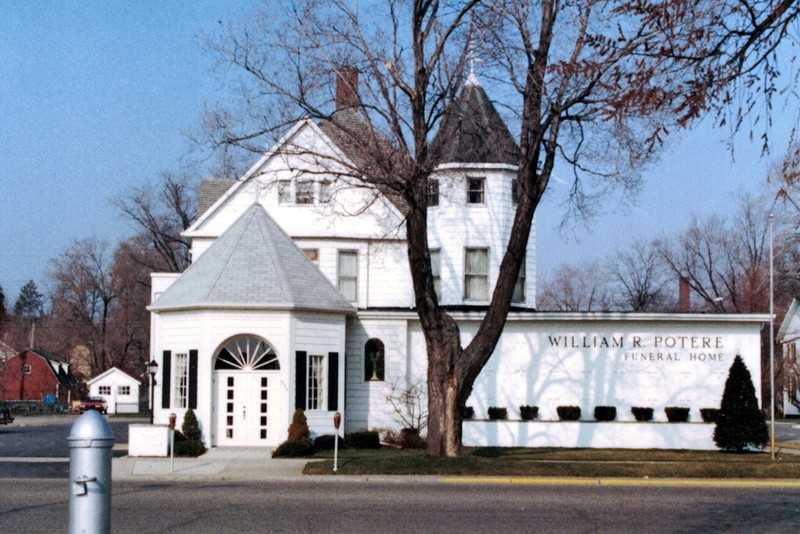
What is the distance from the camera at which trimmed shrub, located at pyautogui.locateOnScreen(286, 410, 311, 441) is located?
2884cm

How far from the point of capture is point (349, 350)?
112 feet

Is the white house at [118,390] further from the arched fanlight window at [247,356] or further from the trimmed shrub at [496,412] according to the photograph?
the arched fanlight window at [247,356]

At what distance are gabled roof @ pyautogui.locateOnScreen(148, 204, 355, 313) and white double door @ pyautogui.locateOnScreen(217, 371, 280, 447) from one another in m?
2.08

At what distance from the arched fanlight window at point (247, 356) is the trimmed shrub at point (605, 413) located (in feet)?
35.0

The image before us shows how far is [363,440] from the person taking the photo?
105ft

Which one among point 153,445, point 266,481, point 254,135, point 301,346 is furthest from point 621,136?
point 153,445

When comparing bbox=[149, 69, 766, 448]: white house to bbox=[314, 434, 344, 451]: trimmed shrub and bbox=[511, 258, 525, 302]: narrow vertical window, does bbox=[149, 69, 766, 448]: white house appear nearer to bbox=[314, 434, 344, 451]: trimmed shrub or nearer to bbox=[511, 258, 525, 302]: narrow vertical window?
bbox=[511, 258, 525, 302]: narrow vertical window

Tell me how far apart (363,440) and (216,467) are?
25.2 feet

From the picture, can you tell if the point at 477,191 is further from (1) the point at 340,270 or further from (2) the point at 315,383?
(2) the point at 315,383

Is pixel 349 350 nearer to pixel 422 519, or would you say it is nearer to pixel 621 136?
pixel 621 136

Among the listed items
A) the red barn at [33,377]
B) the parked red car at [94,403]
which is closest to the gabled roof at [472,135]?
the parked red car at [94,403]

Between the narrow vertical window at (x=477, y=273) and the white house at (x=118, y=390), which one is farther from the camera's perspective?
the white house at (x=118, y=390)

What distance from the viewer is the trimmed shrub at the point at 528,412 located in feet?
112

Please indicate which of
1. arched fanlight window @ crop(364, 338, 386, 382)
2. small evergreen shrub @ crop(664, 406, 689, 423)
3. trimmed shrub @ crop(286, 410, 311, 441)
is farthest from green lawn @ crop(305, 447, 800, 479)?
arched fanlight window @ crop(364, 338, 386, 382)
